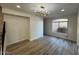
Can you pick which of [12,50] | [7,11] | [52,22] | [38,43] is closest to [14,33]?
[12,50]

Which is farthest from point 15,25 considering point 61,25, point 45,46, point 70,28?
point 70,28

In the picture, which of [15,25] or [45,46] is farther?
[45,46]

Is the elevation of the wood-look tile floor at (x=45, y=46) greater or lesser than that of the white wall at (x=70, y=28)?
lesser

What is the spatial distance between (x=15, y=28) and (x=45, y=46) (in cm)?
63

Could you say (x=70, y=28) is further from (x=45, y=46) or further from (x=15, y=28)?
(x=15, y=28)

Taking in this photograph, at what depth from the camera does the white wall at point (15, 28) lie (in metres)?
1.28

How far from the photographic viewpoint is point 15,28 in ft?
4.57

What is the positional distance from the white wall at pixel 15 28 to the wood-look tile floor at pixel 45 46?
0.35ft

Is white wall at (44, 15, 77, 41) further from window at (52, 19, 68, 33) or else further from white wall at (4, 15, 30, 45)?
white wall at (4, 15, 30, 45)

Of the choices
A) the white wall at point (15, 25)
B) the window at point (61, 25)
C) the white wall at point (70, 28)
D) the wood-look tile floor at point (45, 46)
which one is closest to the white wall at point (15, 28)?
the white wall at point (15, 25)

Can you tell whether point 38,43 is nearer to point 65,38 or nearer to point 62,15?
point 65,38

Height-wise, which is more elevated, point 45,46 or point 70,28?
point 70,28

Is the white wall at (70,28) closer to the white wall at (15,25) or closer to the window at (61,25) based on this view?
the window at (61,25)

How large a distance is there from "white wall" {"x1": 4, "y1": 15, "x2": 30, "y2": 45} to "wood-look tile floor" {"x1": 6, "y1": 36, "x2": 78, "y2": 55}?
0.11 meters
